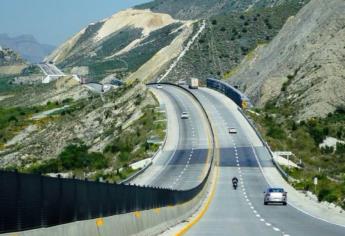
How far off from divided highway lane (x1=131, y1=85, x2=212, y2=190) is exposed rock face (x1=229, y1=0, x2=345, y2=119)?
11.1 m

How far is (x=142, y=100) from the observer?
129 m

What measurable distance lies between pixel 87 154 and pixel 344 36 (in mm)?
38936

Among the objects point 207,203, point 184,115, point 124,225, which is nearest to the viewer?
point 124,225

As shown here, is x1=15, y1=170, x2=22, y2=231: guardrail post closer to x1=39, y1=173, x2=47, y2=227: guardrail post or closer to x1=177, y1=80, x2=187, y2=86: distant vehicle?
x1=39, y1=173, x2=47, y2=227: guardrail post

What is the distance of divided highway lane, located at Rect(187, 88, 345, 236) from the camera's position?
97.0ft

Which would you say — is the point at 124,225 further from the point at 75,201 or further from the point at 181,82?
the point at 181,82

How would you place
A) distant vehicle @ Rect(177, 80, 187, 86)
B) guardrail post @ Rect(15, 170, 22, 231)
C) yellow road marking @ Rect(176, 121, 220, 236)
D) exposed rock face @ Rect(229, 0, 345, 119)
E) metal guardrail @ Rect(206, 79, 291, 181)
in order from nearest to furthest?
1. guardrail post @ Rect(15, 170, 22, 231)
2. yellow road marking @ Rect(176, 121, 220, 236)
3. metal guardrail @ Rect(206, 79, 291, 181)
4. exposed rock face @ Rect(229, 0, 345, 119)
5. distant vehicle @ Rect(177, 80, 187, 86)

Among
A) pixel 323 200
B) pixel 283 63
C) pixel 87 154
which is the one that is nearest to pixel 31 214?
pixel 323 200

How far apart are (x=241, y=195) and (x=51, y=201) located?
48449mm

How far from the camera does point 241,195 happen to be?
62062 millimetres

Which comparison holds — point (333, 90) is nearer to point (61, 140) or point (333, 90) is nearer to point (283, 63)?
point (283, 63)

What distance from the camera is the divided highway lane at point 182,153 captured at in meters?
76.7

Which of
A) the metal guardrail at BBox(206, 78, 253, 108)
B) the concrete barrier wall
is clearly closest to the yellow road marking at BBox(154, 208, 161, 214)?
the concrete barrier wall

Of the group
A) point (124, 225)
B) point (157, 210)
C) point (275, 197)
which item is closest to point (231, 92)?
point (275, 197)
